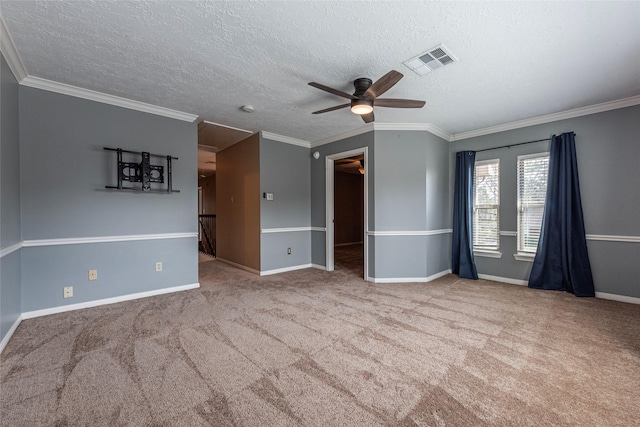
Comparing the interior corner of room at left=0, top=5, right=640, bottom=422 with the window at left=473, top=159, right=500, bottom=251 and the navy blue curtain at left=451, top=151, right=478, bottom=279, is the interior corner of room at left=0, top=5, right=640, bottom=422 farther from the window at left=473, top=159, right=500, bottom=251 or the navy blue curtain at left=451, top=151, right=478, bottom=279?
the navy blue curtain at left=451, top=151, right=478, bottom=279

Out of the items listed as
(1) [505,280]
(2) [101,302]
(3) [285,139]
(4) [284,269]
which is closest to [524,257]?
(1) [505,280]

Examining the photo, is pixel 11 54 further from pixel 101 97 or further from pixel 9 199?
pixel 9 199

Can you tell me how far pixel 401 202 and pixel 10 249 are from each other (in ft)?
15.2

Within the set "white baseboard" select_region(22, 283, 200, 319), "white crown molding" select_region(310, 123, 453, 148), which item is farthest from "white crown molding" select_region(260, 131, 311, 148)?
"white baseboard" select_region(22, 283, 200, 319)

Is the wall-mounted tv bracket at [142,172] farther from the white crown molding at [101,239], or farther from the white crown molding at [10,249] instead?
the white crown molding at [10,249]

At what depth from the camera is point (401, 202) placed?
14.7ft

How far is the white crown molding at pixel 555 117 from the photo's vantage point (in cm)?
346

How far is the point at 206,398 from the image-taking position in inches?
65.8

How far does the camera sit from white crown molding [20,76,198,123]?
295 centimetres

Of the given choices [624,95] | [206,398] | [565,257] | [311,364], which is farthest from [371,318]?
[624,95]

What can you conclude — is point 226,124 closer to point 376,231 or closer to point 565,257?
point 376,231

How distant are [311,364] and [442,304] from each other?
2058 millimetres

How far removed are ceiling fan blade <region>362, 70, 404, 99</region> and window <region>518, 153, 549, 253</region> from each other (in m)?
3.02

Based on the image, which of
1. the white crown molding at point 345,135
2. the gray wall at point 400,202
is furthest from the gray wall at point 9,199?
the gray wall at point 400,202
